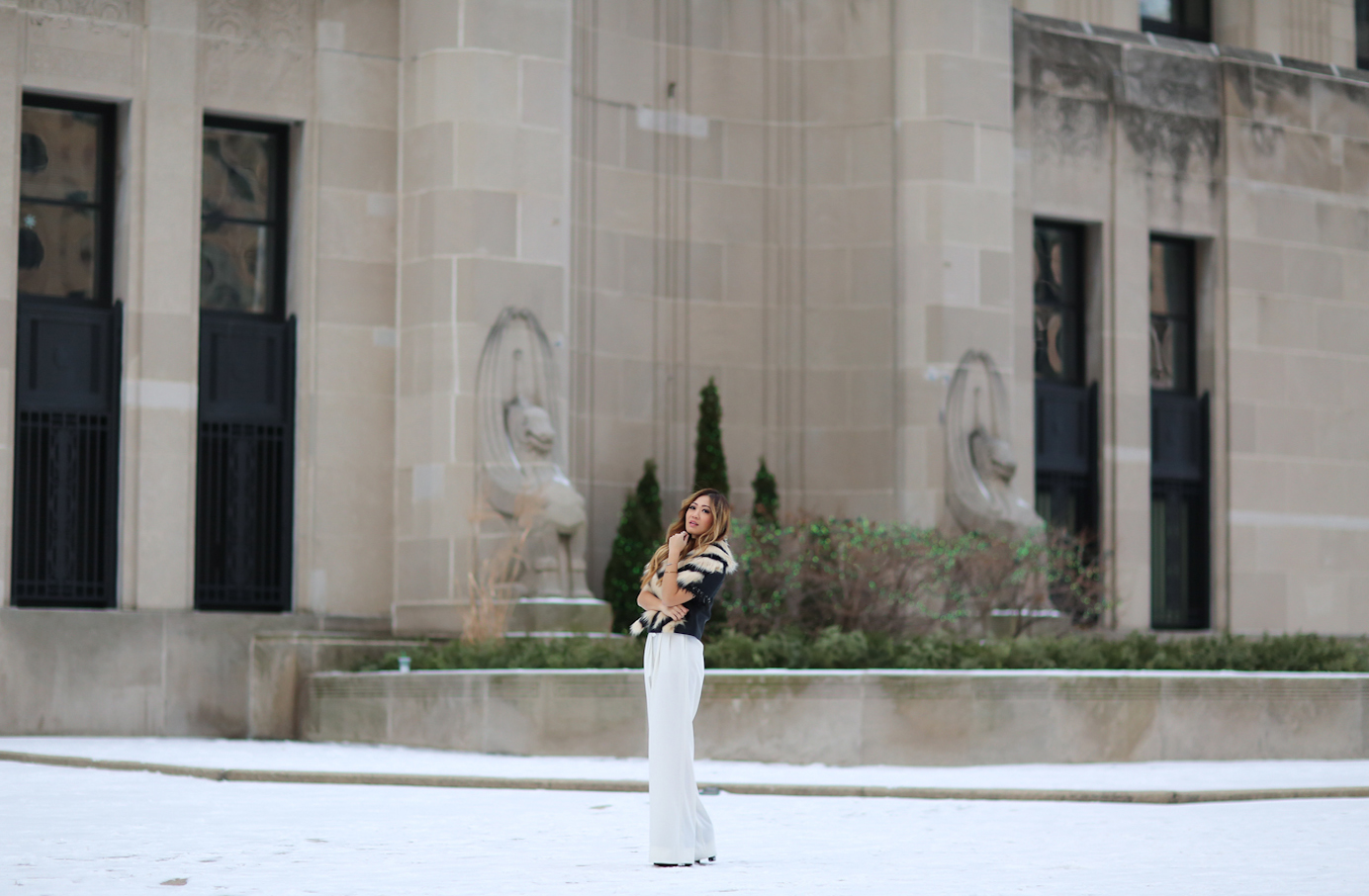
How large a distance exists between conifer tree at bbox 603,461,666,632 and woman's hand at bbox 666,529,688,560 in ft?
43.4

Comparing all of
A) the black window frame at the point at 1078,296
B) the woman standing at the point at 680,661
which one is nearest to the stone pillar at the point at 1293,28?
the black window frame at the point at 1078,296

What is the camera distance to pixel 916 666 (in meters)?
18.1

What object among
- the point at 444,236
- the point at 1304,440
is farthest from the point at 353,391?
the point at 1304,440

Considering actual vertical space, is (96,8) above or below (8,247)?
above

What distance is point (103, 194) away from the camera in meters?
22.5

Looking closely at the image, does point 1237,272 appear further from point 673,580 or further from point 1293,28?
point 673,580

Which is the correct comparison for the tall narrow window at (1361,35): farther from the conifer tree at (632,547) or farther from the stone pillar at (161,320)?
the stone pillar at (161,320)

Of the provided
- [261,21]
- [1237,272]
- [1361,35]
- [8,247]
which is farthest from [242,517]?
[1361,35]

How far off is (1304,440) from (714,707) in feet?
51.7

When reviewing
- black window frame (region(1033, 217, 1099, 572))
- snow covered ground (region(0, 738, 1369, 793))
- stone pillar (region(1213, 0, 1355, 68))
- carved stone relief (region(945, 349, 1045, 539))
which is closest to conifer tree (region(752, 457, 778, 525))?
carved stone relief (region(945, 349, 1045, 539))

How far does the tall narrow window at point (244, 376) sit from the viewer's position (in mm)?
22703

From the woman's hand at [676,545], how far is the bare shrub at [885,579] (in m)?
10.8

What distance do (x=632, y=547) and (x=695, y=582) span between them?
14003 millimetres

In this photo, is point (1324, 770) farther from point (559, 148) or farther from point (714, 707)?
point (559, 148)
